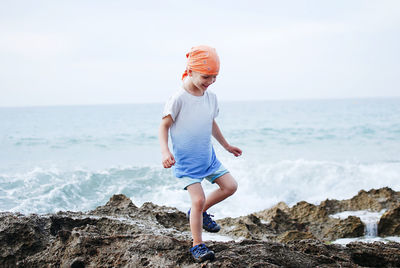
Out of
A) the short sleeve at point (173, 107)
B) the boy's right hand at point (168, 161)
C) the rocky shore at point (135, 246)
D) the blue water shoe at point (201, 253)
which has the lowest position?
the rocky shore at point (135, 246)

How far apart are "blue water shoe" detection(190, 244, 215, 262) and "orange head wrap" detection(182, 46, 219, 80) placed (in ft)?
3.70

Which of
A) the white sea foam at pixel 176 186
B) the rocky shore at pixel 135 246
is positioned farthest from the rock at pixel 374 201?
the rocky shore at pixel 135 246

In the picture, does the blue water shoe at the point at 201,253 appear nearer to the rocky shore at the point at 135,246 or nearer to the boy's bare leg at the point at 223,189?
the rocky shore at the point at 135,246

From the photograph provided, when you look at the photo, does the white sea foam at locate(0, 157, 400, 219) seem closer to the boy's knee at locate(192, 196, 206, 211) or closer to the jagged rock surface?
the jagged rock surface

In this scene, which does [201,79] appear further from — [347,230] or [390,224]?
[390,224]

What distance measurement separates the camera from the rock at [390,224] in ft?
14.6

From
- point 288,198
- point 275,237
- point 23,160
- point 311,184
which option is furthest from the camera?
point 23,160

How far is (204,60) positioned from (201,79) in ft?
0.45

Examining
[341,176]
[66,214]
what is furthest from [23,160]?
[66,214]

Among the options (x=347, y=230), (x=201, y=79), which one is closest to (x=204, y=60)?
(x=201, y=79)

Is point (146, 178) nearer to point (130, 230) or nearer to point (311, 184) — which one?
point (311, 184)

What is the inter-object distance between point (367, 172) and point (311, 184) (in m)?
2.07

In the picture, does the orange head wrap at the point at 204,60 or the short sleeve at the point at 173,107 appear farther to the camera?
the short sleeve at the point at 173,107

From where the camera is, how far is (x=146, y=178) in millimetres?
9984
